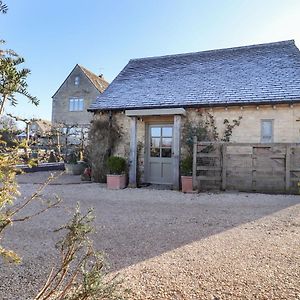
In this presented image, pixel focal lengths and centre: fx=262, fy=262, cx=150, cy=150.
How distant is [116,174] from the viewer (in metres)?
9.37

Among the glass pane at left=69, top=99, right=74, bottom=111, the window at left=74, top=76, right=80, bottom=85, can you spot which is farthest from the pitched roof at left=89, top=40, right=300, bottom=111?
the glass pane at left=69, top=99, right=74, bottom=111

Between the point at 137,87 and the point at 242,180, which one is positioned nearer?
the point at 242,180

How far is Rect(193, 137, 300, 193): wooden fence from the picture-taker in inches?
323

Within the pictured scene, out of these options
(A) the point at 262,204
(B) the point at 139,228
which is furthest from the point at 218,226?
(A) the point at 262,204

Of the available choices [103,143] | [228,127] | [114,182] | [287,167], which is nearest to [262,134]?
[228,127]

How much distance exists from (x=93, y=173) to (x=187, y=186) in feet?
13.6

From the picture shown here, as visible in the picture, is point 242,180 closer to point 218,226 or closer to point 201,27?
point 218,226

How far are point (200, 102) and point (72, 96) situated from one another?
71.0 ft

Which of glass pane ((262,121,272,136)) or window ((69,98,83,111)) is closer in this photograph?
glass pane ((262,121,272,136))

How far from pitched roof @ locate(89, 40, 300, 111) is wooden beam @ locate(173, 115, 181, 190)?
833 mm

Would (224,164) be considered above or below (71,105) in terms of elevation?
below

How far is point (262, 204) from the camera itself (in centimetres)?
671

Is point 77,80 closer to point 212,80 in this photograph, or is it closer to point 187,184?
point 212,80

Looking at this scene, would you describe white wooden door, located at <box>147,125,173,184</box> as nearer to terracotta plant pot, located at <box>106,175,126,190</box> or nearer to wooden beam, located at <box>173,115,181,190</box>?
wooden beam, located at <box>173,115,181,190</box>
